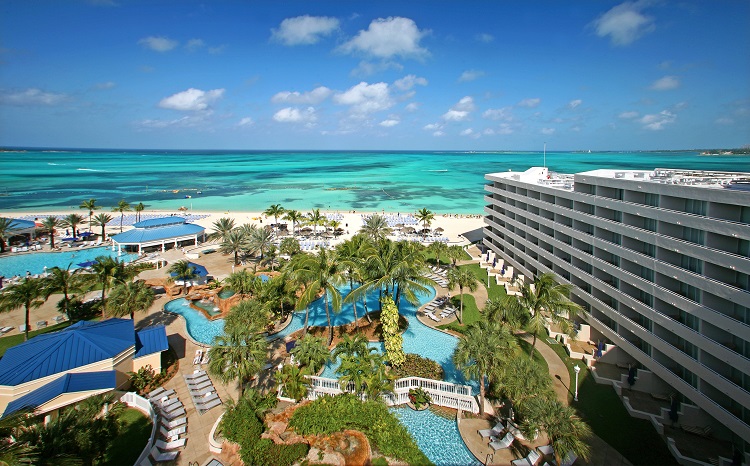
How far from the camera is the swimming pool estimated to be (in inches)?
1641

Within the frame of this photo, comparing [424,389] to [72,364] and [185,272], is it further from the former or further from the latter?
[185,272]

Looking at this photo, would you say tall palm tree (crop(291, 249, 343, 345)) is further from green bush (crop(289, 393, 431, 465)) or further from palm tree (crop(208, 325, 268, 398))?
green bush (crop(289, 393, 431, 465))

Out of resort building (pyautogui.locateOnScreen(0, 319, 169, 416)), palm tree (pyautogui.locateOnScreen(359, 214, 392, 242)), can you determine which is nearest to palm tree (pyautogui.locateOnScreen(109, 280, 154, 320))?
resort building (pyautogui.locateOnScreen(0, 319, 169, 416))

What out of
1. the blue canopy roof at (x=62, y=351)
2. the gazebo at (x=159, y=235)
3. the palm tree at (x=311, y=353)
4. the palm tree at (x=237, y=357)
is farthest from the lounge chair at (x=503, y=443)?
the gazebo at (x=159, y=235)

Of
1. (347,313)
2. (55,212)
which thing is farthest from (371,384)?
(55,212)

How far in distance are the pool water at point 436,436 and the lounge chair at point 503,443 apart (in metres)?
1.06

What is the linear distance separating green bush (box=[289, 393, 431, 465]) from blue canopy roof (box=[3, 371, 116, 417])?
929 centimetres

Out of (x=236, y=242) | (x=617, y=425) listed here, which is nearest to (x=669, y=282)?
(x=617, y=425)

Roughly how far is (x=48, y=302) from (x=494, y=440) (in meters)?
36.6

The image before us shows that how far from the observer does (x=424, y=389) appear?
19.2 meters

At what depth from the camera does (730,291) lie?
15.7 m

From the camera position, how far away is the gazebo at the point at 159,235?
151 ft

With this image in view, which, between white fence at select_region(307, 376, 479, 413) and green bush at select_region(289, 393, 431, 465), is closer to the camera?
green bush at select_region(289, 393, 431, 465)

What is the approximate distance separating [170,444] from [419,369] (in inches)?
494
